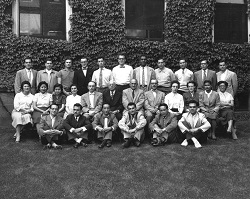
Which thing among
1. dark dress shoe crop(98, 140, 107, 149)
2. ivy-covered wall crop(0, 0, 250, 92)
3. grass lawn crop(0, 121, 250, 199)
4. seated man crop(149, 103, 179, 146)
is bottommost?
A: grass lawn crop(0, 121, 250, 199)

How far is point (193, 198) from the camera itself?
5012 mm

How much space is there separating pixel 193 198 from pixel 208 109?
3582 mm

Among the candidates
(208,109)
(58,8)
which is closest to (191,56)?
(208,109)

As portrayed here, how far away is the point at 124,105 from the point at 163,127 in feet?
4.04

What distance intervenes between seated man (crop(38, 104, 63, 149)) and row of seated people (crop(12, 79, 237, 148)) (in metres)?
0.44

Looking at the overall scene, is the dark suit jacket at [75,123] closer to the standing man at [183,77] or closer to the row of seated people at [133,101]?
the row of seated people at [133,101]

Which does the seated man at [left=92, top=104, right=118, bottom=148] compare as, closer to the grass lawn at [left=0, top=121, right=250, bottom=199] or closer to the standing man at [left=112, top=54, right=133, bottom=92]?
the grass lawn at [left=0, top=121, right=250, bottom=199]

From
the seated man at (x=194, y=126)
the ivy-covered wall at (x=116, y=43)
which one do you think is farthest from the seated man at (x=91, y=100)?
the ivy-covered wall at (x=116, y=43)

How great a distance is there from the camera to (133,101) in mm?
8133

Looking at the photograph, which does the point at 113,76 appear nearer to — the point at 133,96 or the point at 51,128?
the point at 133,96

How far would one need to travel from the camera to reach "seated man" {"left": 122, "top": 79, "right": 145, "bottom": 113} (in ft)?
26.5

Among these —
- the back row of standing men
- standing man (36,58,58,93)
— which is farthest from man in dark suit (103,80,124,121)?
standing man (36,58,58,93)

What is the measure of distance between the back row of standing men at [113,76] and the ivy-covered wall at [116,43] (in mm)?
1583

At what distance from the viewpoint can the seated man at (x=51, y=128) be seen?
7.04m
